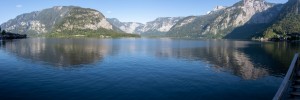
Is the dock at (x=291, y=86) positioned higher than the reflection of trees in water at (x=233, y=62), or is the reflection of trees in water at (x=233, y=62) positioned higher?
the dock at (x=291, y=86)

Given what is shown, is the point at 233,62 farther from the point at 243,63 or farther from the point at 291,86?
the point at 291,86

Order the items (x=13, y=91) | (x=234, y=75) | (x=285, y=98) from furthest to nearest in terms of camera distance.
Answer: (x=234, y=75), (x=13, y=91), (x=285, y=98)

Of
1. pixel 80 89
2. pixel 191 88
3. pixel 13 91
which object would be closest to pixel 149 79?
pixel 191 88

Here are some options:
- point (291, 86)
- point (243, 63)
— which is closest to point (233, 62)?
point (243, 63)

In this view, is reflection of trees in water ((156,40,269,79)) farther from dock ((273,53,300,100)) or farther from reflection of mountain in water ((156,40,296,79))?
dock ((273,53,300,100))

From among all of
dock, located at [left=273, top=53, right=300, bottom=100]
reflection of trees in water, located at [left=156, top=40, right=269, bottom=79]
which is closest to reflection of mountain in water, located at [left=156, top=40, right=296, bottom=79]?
reflection of trees in water, located at [left=156, top=40, right=269, bottom=79]

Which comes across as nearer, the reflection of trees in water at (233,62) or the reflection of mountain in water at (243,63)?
the reflection of trees in water at (233,62)

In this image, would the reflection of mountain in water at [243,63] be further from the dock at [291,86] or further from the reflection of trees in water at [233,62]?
the dock at [291,86]

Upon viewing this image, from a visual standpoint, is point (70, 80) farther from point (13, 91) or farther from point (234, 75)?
point (234, 75)

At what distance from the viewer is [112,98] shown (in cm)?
4147

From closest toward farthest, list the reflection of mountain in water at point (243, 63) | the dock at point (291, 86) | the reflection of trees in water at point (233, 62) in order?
the dock at point (291, 86) → the reflection of trees in water at point (233, 62) → the reflection of mountain in water at point (243, 63)

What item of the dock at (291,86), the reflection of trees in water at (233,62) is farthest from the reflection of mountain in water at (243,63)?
the dock at (291,86)

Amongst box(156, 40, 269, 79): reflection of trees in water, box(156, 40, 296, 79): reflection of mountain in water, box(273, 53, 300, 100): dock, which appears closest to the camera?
box(273, 53, 300, 100): dock

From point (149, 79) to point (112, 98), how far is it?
1802cm
